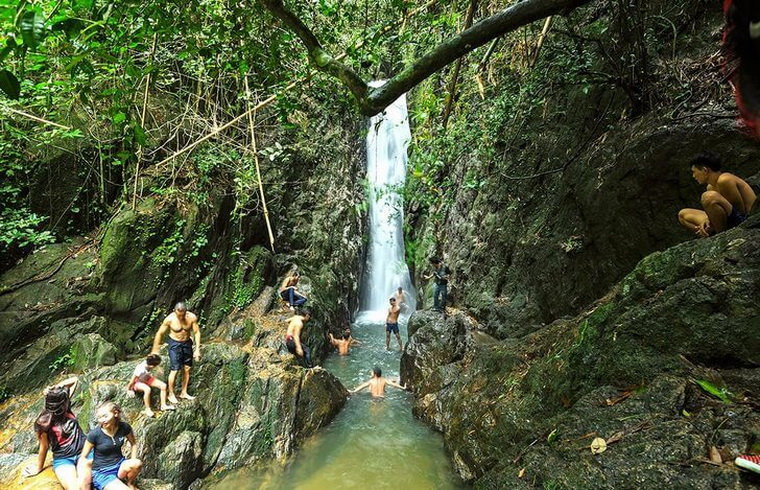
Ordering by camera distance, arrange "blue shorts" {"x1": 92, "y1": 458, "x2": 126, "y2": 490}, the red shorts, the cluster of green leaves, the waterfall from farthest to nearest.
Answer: the waterfall < the cluster of green leaves < the red shorts < "blue shorts" {"x1": 92, "y1": 458, "x2": 126, "y2": 490}

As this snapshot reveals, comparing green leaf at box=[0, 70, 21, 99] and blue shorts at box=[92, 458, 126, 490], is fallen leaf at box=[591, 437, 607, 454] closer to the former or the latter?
green leaf at box=[0, 70, 21, 99]

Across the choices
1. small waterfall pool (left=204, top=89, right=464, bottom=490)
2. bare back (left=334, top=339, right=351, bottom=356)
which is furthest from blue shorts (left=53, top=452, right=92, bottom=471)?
bare back (left=334, top=339, right=351, bottom=356)

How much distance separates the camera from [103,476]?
417cm

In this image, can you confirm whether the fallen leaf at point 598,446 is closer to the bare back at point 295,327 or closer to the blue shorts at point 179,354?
the blue shorts at point 179,354

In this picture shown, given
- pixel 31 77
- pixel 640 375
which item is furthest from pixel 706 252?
pixel 31 77

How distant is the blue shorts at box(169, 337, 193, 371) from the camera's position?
237 inches

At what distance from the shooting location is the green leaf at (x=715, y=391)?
2.34m

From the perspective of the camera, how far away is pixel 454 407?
599 cm

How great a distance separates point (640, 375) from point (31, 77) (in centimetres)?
1074

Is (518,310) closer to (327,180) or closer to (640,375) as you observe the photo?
(640,375)

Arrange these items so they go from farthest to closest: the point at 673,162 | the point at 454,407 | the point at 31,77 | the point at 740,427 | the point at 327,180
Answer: the point at 327,180, the point at 31,77, the point at 454,407, the point at 673,162, the point at 740,427

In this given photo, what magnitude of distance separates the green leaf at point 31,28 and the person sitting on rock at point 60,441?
4.67 metres

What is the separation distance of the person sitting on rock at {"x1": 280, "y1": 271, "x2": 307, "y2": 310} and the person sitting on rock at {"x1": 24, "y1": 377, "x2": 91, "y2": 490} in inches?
212

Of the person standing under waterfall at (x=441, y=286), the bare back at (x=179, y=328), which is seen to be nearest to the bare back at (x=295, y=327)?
the bare back at (x=179, y=328)
